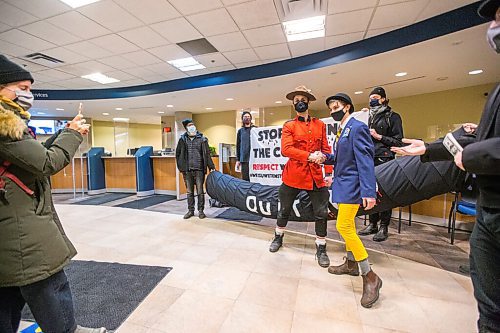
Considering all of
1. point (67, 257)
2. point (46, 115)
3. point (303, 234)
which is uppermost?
point (46, 115)

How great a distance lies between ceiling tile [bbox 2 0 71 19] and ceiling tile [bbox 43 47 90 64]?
4.03ft

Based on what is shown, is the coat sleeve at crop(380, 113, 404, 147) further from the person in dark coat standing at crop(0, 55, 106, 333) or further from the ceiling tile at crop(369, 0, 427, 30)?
the person in dark coat standing at crop(0, 55, 106, 333)

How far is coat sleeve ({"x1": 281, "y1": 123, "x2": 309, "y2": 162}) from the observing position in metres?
2.27

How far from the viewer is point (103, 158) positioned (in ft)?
23.5

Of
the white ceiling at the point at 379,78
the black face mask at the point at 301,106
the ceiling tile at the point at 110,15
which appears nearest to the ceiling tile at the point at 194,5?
the ceiling tile at the point at 110,15

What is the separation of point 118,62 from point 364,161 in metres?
5.38

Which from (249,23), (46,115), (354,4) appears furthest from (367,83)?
(46,115)

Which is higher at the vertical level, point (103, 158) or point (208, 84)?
point (208, 84)

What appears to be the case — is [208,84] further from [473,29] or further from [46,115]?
[46,115]

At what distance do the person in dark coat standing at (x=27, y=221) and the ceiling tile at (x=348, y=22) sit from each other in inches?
146

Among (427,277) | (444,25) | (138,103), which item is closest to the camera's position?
(427,277)

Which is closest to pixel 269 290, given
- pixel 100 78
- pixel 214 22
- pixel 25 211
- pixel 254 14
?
pixel 25 211

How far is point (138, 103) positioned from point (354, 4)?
698 centimetres

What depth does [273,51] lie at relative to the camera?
466cm
